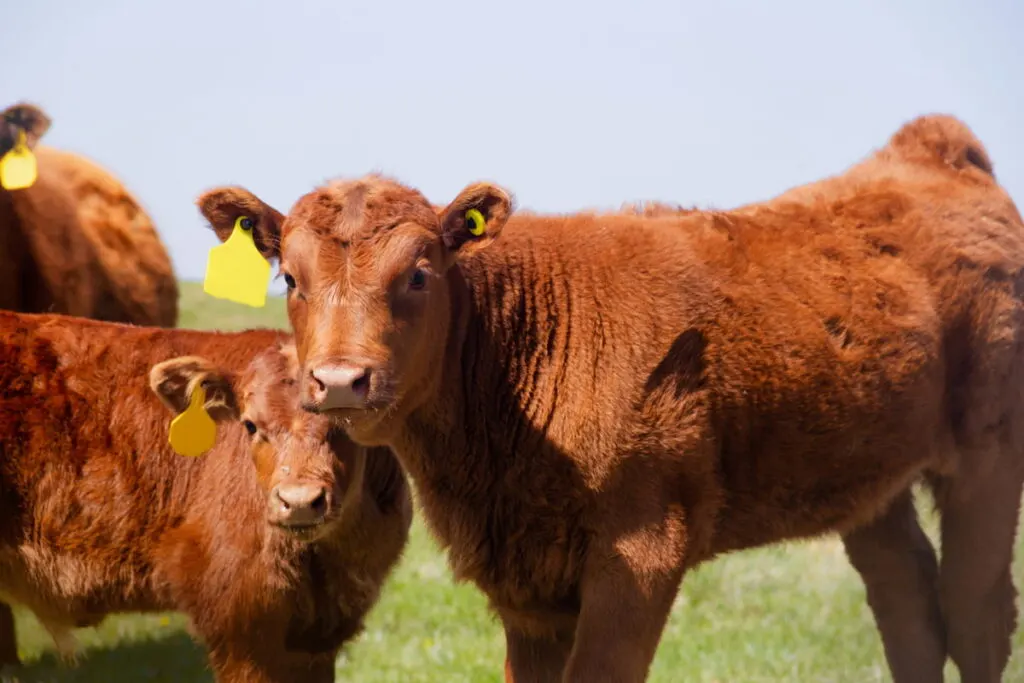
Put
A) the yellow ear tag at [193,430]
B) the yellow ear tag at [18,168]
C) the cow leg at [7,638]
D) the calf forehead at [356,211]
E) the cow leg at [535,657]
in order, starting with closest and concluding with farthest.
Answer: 1. the calf forehead at [356,211]
2. the cow leg at [535,657]
3. the yellow ear tag at [193,430]
4. the cow leg at [7,638]
5. the yellow ear tag at [18,168]

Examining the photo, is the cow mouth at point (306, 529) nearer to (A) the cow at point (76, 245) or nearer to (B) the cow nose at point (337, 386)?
(B) the cow nose at point (337, 386)

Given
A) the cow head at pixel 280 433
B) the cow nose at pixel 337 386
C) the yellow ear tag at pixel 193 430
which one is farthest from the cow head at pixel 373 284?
the yellow ear tag at pixel 193 430

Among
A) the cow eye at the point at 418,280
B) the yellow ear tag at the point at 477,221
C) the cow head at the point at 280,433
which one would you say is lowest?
the cow head at the point at 280,433

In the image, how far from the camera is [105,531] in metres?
5.78

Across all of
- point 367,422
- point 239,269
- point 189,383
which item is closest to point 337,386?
point 367,422

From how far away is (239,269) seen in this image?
432cm

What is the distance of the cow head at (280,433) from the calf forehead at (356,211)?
4.14 ft

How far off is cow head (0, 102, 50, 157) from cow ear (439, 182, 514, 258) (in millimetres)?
4860

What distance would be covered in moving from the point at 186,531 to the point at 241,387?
73 centimetres

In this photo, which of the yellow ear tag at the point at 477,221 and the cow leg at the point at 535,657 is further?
the cow leg at the point at 535,657

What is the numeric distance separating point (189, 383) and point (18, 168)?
3072 mm

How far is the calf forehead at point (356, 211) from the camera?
3.88m

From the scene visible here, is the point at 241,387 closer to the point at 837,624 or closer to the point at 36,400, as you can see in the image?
the point at 36,400

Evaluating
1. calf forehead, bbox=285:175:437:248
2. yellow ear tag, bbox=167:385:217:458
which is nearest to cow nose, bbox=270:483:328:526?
yellow ear tag, bbox=167:385:217:458
